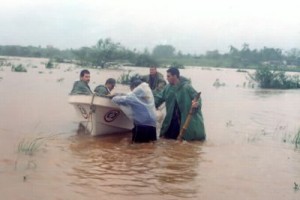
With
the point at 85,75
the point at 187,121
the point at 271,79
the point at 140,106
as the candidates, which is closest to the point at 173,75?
the point at 187,121

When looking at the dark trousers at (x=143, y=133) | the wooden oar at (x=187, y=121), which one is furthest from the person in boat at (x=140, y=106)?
the wooden oar at (x=187, y=121)

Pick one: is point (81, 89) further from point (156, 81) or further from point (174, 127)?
point (174, 127)

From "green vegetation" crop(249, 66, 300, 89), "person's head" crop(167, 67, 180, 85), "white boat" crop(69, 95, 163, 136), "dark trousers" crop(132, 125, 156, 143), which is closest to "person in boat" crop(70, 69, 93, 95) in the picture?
"white boat" crop(69, 95, 163, 136)

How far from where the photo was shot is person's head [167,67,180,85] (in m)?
8.98

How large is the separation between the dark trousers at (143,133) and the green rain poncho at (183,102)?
65cm

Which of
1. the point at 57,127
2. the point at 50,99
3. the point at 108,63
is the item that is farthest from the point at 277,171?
the point at 108,63

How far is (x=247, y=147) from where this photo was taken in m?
9.53

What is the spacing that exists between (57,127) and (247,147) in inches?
166

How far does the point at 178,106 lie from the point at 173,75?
1.97 ft

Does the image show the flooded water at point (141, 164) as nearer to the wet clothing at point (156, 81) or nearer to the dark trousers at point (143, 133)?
the dark trousers at point (143, 133)

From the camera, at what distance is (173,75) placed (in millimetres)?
9031

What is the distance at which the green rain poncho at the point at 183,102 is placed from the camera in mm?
9109

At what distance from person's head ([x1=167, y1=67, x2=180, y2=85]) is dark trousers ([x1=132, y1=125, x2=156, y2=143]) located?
3.18ft

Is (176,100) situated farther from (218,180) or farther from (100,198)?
(100,198)
